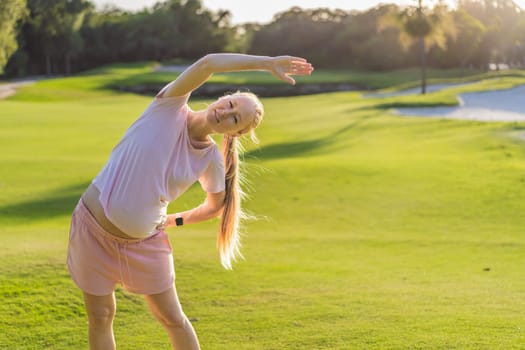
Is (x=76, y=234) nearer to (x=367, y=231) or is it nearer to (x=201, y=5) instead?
(x=367, y=231)

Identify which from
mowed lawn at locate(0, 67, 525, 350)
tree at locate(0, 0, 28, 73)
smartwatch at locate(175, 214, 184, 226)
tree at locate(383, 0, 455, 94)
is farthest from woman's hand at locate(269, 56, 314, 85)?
tree at locate(0, 0, 28, 73)

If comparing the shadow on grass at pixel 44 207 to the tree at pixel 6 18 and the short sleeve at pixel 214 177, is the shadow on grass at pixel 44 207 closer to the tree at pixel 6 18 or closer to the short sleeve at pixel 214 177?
the short sleeve at pixel 214 177

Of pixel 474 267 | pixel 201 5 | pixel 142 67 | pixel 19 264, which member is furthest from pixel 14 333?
pixel 201 5

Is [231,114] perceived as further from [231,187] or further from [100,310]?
[100,310]

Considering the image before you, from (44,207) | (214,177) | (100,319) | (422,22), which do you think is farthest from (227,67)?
(422,22)

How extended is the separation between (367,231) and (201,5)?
3329 inches

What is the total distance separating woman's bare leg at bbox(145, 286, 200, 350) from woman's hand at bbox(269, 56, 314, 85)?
1.18 metres

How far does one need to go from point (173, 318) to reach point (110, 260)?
429 mm

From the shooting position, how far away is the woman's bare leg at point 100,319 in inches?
145

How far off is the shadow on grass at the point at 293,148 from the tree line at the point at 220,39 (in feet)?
139

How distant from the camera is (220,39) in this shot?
88.6 m

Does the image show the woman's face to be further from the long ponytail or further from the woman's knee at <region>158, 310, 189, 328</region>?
the woman's knee at <region>158, 310, 189, 328</region>

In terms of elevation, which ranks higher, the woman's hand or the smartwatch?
the woman's hand

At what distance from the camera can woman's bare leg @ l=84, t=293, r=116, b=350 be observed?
12.1 feet
